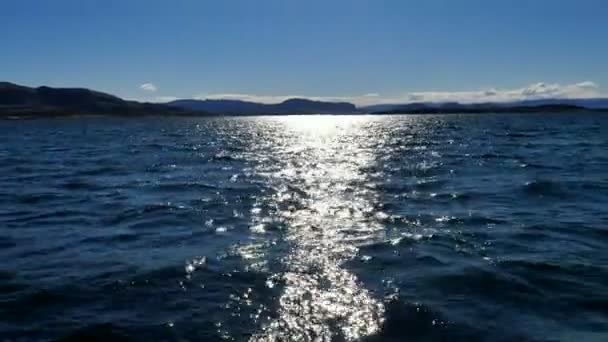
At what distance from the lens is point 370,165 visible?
38500 millimetres

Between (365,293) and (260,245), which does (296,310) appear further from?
(260,245)

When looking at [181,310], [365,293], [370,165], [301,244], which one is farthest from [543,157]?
[181,310]

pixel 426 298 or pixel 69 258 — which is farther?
pixel 69 258

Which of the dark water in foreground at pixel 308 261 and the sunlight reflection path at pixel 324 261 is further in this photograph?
the dark water in foreground at pixel 308 261

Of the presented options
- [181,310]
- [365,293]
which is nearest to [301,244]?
[365,293]

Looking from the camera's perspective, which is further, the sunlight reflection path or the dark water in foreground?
the dark water in foreground

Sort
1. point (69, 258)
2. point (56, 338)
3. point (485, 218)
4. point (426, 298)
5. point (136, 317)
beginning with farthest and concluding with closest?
point (485, 218) → point (69, 258) → point (426, 298) → point (136, 317) → point (56, 338)

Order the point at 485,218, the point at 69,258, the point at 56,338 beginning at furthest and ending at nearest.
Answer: the point at 485,218
the point at 69,258
the point at 56,338

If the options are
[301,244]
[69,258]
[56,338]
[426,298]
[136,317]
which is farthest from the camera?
[301,244]

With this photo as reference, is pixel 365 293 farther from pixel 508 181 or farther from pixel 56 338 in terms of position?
pixel 508 181

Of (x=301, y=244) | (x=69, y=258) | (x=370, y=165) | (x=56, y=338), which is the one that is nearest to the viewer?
(x=56, y=338)

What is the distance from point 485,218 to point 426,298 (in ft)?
29.0

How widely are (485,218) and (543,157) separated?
26539 mm

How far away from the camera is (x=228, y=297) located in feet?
35.3
